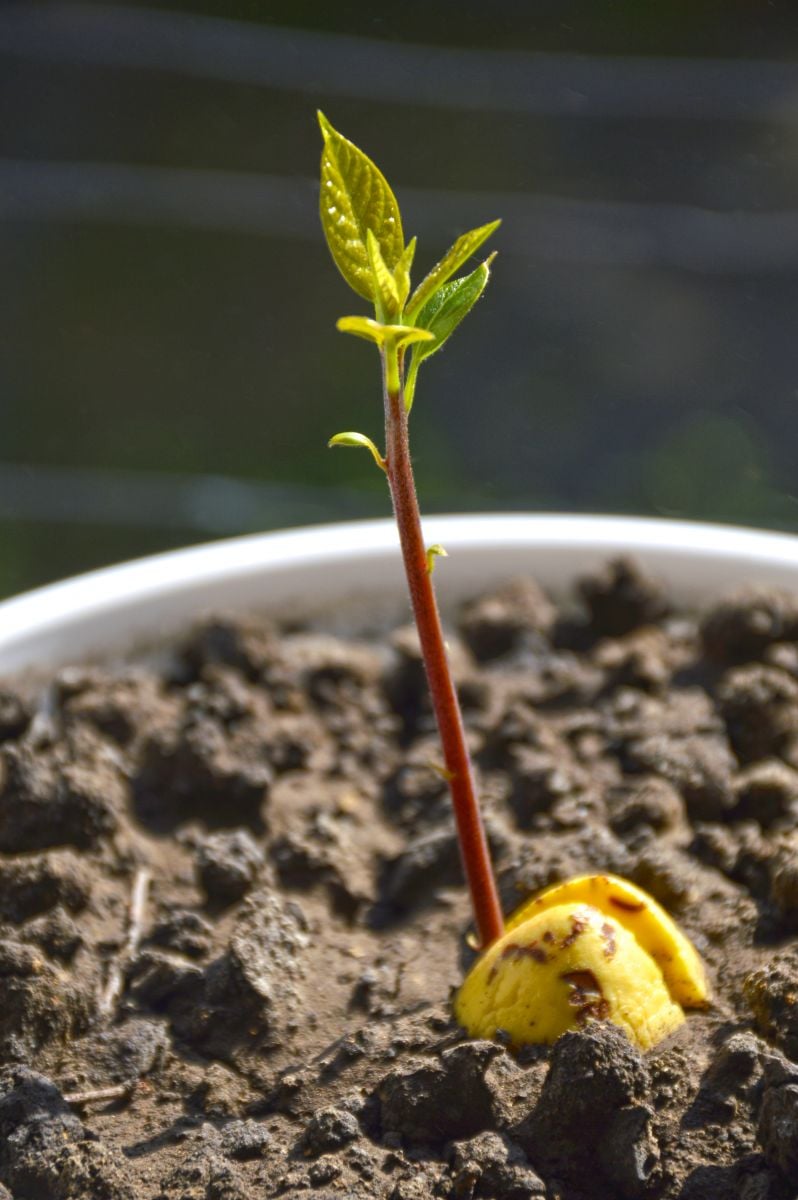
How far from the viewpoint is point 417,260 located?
3.90m

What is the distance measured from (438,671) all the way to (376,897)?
322 millimetres

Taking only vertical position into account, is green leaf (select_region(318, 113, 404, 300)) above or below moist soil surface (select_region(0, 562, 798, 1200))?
above

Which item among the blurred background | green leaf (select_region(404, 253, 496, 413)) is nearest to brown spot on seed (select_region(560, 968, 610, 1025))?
green leaf (select_region(404, 253, 496, 413))

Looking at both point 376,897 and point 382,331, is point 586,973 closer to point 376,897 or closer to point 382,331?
point 376,897

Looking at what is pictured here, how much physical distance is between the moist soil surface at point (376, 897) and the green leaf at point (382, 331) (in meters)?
0.32

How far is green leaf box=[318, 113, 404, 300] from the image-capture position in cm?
80

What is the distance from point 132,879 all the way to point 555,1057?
443 millimetres

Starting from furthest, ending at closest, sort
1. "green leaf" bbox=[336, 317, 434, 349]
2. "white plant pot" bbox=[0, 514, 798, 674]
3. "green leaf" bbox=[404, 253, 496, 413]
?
1. "white plant pot" bbox=[0, 514, 798, 674]
2. "green leaf" bbox=[404, 253, 496, 413]
3. "green leaf" bbox=[336, 317, 434, 349]

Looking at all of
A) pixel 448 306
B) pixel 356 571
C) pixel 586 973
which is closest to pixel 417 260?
pixel 356 571

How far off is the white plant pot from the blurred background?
1636 millimetres

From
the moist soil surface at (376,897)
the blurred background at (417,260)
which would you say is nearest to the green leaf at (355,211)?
the moist soil surface at (376,897)

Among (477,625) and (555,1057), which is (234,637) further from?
(555,1057)

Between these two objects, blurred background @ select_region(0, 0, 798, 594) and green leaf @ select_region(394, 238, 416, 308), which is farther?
blurred background @ select_region(0, 0, 798, 594)

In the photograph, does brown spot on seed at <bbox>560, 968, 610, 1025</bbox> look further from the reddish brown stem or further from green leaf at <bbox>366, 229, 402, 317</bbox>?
green leaf at <bbox>366, 229, 402, 317</bbox>
